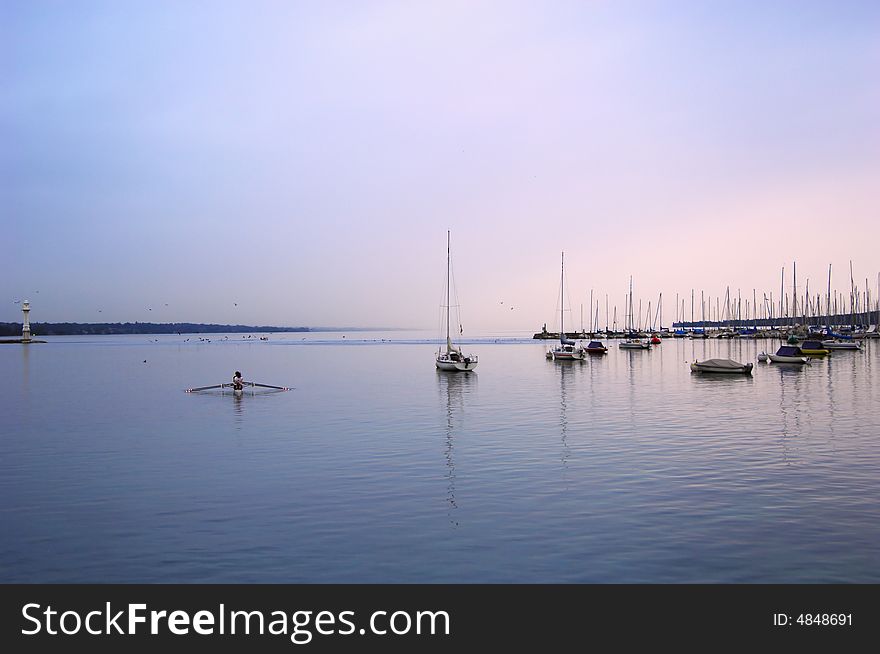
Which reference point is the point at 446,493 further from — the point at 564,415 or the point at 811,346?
the point at 811,346

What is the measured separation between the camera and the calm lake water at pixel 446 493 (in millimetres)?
12695

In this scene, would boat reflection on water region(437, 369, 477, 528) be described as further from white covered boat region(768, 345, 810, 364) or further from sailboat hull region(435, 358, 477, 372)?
white covered boat region(768, 345, 810, 364)

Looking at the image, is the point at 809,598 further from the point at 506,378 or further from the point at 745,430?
the point at 506,378

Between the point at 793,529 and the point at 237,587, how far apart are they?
11269 millimetres

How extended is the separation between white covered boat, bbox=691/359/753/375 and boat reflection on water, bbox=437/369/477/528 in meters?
22.8

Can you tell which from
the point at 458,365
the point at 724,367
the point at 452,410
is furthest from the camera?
the point at 458,365

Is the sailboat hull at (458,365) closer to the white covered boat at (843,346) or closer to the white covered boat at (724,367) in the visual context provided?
the white covered boat at (724,367)

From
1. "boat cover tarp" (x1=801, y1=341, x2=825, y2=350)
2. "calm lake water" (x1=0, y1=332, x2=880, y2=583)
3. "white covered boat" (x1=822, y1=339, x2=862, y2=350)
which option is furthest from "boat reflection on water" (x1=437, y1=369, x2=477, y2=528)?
"white covered boat" (x1=822, y1=339, x2=862, y2=350)

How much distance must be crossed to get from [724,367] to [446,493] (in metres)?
57.2

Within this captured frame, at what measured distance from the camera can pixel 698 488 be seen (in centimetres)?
1872

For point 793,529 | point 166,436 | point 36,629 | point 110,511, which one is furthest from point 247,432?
point 793,529

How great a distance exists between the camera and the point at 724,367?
68.6 metres

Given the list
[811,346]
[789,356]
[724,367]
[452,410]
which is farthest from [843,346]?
[452,410]

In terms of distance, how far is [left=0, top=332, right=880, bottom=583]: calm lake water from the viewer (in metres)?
12.7
